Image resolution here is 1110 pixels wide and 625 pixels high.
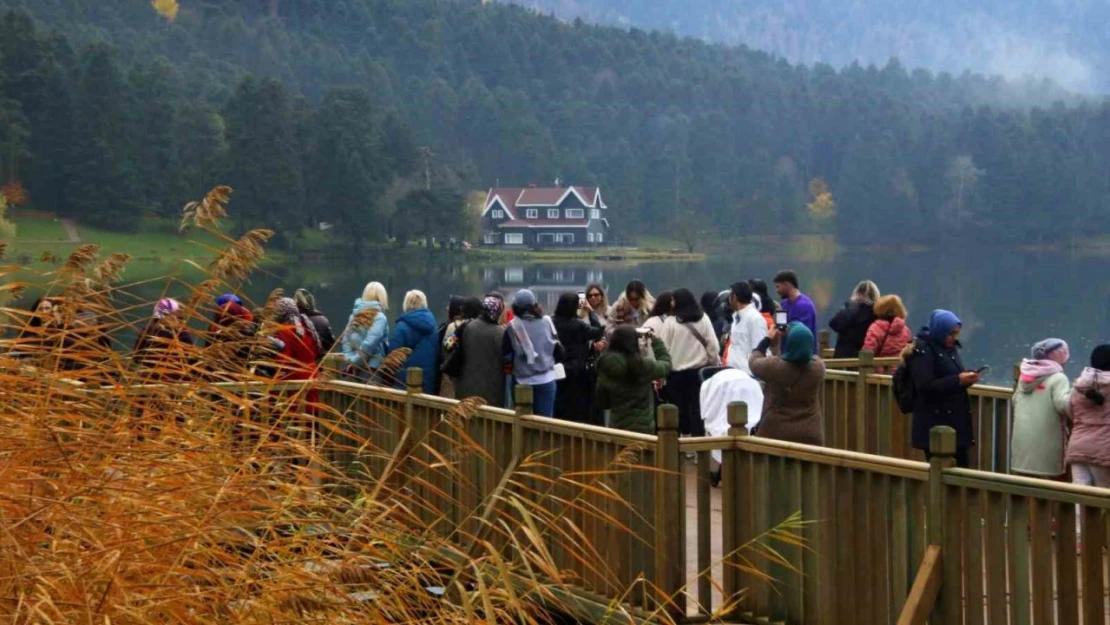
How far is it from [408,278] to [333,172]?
Answer: 12.7 meters

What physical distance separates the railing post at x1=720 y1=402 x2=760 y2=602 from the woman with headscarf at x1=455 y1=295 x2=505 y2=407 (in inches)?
155

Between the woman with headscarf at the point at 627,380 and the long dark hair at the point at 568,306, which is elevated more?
the long dark hair at the point at 568,306

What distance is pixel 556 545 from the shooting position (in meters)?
7.03

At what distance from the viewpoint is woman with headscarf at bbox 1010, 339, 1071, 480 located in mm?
8281

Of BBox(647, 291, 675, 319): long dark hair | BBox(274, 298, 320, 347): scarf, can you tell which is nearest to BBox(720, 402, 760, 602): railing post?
BBox(274, 298, 320, 347): scarf

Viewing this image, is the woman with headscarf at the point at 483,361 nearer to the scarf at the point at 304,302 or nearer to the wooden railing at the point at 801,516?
the scarf at the point at 304,302

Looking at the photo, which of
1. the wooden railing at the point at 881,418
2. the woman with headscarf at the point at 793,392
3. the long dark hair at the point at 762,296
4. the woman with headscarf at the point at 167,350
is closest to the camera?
the woman with headscarf at the point at 167,350

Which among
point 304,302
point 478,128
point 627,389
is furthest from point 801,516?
point 478,128

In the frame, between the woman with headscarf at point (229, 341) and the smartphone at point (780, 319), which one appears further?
the smartphone at point (780, 319)

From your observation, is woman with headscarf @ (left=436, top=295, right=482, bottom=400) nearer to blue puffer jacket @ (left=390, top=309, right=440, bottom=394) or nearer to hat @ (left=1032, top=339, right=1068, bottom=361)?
blue puffer jacket @ (left=390, top=309, right=440, bottom=394)

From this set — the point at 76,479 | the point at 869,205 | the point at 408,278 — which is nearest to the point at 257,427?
the point at 76,479

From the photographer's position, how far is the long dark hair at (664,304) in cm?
1091

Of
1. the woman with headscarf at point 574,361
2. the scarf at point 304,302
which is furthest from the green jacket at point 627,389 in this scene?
the scarf at point 304,302

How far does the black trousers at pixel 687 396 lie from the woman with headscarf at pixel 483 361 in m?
1.32
